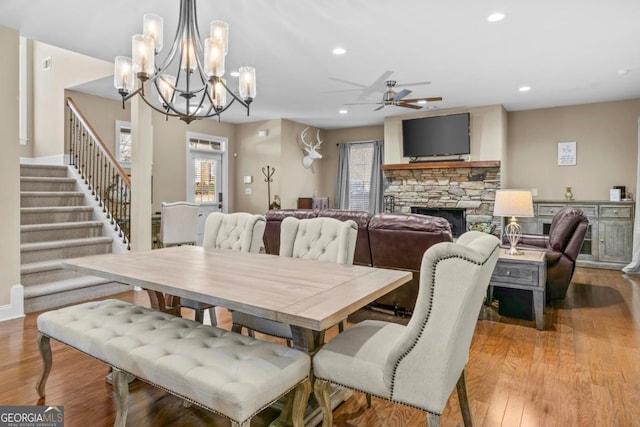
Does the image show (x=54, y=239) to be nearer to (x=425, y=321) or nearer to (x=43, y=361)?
(x=43, y=361)

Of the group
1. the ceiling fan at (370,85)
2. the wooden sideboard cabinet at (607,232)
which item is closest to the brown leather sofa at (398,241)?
the ceiling fan at (370,85)

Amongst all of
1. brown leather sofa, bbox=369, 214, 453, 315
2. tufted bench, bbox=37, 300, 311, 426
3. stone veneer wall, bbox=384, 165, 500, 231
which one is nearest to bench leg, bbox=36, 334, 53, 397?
tufted bench, bbox=37, 300, 311, 426

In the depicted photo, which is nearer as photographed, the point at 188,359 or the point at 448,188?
the point at 188,359

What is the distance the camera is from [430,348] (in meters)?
1.42

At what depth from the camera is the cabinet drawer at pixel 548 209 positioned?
20.4 feet

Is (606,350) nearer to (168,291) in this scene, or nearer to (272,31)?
(168,291)

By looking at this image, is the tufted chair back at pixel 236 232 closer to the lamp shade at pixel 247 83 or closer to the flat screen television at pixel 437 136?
the lamp shade at pixel 247 83

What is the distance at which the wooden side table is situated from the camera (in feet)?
10.8

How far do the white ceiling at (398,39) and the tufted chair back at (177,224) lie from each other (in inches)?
79.2

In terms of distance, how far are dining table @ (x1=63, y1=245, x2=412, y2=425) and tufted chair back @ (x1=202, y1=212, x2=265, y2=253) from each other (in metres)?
0.34

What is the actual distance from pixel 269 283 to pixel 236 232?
4.38ft

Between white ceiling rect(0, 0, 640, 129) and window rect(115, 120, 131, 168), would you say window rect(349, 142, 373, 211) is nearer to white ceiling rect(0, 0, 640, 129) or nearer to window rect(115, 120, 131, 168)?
white ceiling rect(0, 0, 640, 129)

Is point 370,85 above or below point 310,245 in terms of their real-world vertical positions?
above

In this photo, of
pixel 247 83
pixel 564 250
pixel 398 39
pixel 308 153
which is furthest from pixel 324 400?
pixel 308 153
